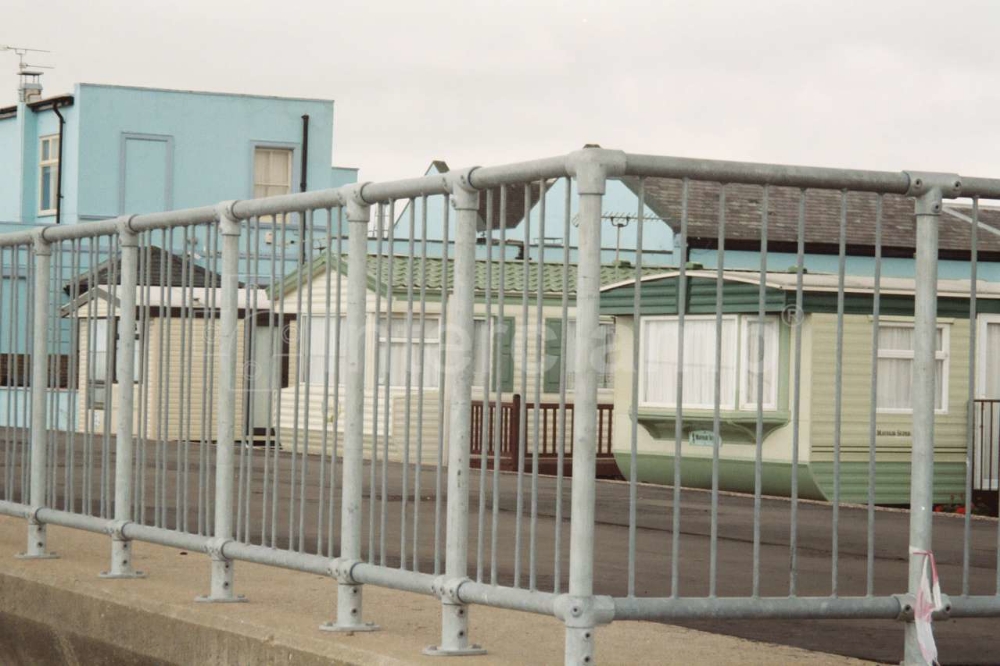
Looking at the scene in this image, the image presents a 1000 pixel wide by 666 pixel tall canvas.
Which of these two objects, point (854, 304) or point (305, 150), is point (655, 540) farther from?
point (305, 150)

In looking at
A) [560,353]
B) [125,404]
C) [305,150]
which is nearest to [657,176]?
[560,353]

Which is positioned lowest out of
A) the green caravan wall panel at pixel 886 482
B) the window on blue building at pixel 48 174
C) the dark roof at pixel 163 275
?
the green caravan wall panel at pixel 886 482

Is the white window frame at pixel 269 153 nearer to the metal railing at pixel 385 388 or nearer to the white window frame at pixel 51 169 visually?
the white window frame at pixel 51 169

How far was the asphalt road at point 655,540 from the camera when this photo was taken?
285 inches

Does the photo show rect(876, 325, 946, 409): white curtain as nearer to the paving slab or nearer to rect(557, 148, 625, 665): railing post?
the paving slab

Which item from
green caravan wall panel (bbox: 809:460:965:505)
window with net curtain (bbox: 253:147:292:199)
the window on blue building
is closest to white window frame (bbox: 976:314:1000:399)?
green caravan wall panel (bbox: 809:460:965:505)

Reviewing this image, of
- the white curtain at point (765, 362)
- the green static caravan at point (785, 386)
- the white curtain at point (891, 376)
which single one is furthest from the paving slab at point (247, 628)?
the white curtain at point (765, 362)

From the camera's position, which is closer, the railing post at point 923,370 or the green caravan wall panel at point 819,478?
the railing post at point 923,370

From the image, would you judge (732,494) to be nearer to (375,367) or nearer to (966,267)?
(375,367)

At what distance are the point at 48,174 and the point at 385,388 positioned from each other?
44.3m

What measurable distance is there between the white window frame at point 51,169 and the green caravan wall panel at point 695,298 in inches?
1049

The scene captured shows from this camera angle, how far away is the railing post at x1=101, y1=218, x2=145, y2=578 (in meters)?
8.52

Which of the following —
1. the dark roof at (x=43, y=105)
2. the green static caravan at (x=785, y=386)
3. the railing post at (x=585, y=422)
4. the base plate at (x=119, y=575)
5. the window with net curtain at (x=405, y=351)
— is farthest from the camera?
the dark roof at (x=43, y=105)

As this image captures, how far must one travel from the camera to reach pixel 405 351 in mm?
6598
